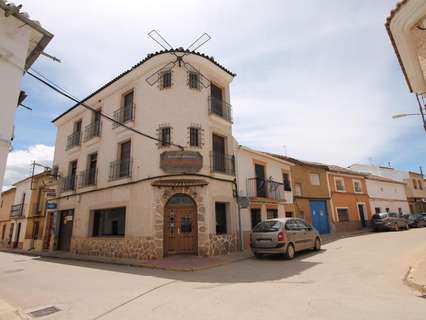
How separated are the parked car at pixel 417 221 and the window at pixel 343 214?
559cm

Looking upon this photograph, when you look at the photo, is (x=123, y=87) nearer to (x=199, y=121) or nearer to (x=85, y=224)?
(x=199, y=121)

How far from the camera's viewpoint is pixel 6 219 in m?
27.1

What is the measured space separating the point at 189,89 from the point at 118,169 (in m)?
5.70

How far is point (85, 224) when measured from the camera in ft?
48.8

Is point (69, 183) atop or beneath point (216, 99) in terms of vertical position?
beneath

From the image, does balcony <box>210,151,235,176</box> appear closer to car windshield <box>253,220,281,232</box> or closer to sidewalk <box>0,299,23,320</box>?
car windshield <box>253,220,281,232</box>

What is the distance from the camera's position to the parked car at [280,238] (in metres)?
9.98

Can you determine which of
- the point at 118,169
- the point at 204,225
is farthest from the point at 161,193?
the point at 118,169

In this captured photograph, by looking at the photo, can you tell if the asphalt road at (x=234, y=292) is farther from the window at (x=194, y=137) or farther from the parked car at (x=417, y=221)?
the parked car at (x=417, y=221)

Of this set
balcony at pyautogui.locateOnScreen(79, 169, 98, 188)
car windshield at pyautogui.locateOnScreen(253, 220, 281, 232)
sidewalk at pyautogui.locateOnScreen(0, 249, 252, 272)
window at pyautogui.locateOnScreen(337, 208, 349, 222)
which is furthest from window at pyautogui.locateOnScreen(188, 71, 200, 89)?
window at pyautogui.locateOnScreen(337, 208, 349, 222)

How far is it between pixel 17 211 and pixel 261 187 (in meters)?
22.7

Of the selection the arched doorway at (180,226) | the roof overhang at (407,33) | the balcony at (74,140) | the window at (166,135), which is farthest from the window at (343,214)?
the balcony at (74,140)

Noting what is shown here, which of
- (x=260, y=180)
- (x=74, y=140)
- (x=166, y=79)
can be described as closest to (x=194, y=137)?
(x=166, y=79)

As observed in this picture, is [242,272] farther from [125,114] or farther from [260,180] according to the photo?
[125,114]
